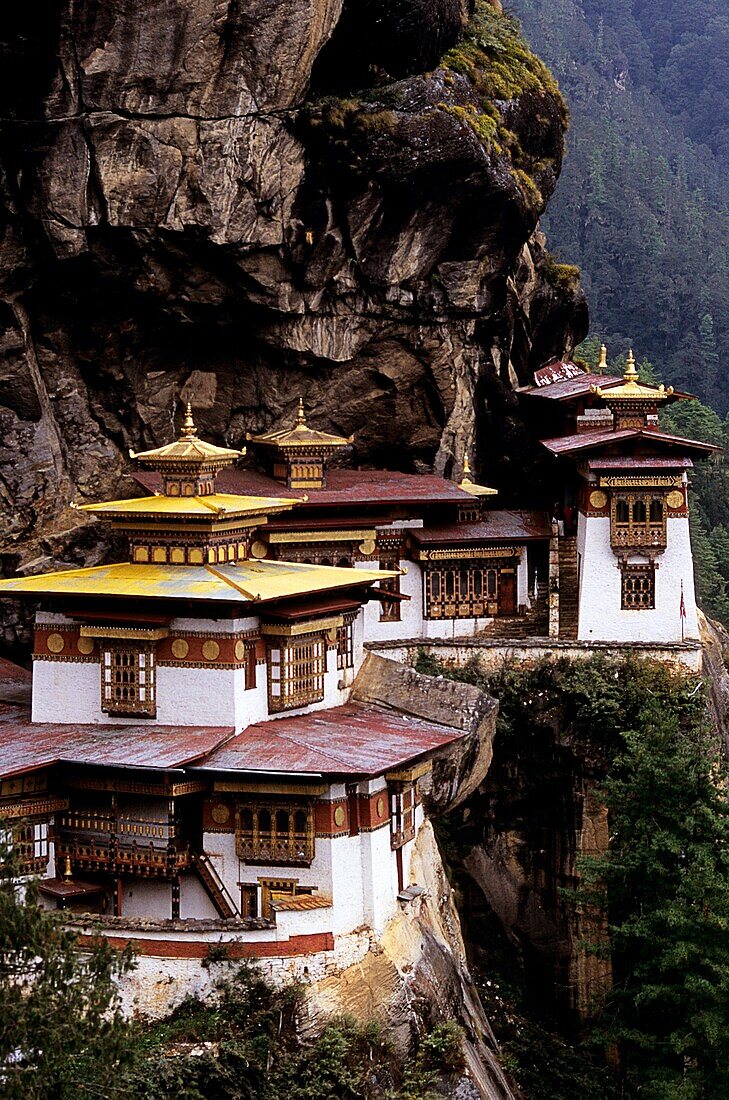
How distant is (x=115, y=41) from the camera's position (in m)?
31.0

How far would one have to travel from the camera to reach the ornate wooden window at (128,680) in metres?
26.8

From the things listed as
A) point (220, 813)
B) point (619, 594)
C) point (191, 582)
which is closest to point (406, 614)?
point (619, 594)

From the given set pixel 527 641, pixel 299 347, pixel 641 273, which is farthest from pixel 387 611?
pixel 641 273

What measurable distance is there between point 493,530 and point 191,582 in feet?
36.7

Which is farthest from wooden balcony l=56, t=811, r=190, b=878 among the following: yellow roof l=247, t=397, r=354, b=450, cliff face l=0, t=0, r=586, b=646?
yellow roof l=247, t=397, r=354, b=450

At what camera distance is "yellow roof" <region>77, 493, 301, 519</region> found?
89.4 ft

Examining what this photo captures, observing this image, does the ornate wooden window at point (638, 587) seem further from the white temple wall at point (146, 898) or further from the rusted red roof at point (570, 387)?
the white temple wall at point (146, 898)

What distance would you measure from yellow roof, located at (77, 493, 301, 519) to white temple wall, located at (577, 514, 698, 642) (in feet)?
27.7

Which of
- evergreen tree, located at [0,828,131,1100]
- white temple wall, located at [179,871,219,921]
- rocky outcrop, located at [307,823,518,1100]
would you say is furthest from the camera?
white temple wall, located at [179,871,219,921]

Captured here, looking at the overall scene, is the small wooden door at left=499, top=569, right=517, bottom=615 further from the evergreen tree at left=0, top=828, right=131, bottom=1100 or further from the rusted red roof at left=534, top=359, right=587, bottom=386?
the evergreen tree at left=0, top=828, right=131, bottom=1100

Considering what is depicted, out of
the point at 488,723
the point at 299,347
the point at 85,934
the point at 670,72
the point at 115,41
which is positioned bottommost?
the point at 85,934

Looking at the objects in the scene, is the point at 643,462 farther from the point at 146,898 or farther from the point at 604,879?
the point at 146,898

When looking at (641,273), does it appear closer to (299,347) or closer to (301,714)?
(299,347)

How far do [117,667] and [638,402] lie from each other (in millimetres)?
13271
